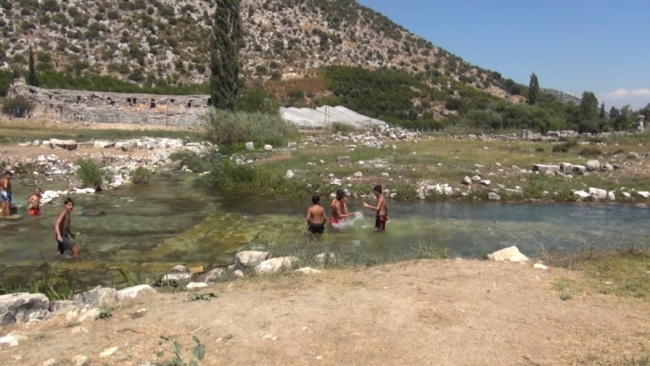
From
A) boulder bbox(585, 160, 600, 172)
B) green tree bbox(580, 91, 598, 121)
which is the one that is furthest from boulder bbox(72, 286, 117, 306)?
green tree bbox(580, 91, 598, 121)

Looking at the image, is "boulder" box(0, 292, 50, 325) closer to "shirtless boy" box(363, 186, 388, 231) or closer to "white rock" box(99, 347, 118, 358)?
"white rock" box(99, 347, 118, 358)

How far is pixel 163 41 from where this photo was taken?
230 feet

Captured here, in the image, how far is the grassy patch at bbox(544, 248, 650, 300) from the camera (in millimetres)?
7758

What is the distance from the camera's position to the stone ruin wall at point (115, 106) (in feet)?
157

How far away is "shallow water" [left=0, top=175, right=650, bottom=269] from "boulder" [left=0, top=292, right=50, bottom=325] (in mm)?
3897

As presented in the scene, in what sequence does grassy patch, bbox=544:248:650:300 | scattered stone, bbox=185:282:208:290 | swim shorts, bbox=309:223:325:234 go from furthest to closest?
swim shorts, bbox=309:223:325:234 < scattered stone, bbox=185:282:208:290 < grassy patch, bbox=544:248:650:300

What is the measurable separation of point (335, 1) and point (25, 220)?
90.1 meters

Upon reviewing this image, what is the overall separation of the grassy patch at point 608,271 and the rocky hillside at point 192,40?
61.3m

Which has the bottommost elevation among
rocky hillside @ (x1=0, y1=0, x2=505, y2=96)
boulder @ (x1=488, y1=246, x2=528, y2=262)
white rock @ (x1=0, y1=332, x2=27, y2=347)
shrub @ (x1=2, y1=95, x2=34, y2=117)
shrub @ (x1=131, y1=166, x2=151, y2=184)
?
shrub @ (x1=131, y1=166, x2=151, y2=184)

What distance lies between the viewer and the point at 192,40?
73375 mm

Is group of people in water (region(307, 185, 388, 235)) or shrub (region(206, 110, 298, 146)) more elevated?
shrub (region(206, 110, 298, 146))

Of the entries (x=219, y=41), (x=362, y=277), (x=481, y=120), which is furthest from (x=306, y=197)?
(x=481, y=120)

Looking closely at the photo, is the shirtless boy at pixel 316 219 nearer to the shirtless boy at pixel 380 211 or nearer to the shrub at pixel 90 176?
the shirtless boy at pixel 380 211

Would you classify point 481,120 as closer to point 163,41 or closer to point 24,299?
point 163,41
